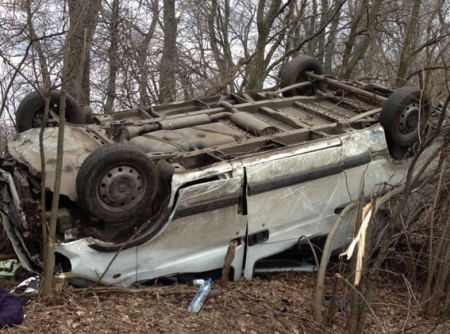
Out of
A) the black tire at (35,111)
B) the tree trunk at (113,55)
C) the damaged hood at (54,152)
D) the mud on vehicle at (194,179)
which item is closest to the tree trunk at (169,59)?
the tree trunk at (113,55)

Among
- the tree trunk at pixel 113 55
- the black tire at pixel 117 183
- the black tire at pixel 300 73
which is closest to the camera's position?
the black tire at pixel 117 183

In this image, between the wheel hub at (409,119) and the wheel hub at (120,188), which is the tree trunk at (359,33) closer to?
Answer: the wheel hub at (409,119)

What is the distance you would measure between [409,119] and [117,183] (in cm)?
295

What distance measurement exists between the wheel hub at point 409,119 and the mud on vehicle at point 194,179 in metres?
0.01

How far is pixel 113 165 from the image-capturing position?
384 centimetres

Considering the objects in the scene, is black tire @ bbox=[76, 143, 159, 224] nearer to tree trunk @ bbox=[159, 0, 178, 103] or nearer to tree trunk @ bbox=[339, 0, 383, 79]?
tree trunk @ bbox=[159, 0, 178, 103]

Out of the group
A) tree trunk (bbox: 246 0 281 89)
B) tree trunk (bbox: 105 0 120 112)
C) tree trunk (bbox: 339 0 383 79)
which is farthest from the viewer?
tree trunk (bbox: 105 0 120 112)

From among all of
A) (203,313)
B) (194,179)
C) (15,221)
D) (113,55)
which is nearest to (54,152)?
(15,221)

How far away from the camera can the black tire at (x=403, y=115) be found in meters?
5.05

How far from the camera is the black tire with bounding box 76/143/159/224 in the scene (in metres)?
3.78

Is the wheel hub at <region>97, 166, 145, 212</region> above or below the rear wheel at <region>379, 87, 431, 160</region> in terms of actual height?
below

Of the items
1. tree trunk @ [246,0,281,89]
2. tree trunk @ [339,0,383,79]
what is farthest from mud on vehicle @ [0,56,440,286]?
tree trunk @ [339,0,383,79]

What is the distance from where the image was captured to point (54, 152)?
4473 millimetres

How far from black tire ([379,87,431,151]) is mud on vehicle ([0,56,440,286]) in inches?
0.5
